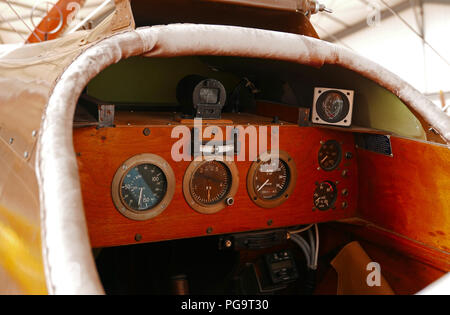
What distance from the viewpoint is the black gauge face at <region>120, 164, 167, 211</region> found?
5.30 feet

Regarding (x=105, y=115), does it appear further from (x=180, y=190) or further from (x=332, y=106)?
(x=332, y=106)

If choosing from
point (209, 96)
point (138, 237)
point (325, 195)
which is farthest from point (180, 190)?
point (325, 195)

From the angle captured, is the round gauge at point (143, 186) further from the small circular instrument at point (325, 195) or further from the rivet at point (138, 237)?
the small circular instrument at point (325, 195)

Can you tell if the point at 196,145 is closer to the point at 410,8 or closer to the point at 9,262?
the point at 9,262

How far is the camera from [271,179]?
1901mm

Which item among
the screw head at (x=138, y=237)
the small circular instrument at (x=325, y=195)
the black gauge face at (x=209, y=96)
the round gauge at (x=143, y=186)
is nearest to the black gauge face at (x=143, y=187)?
the round gauge at (x=143, y=186)

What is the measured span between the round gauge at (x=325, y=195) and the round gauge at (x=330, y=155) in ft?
0.28

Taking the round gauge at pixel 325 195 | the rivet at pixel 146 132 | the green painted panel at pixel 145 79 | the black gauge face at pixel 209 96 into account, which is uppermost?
the green painted panel at pixel 145 79

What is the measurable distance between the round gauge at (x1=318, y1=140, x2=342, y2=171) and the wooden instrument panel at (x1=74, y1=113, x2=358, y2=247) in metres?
0.02

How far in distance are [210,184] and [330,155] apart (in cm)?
63

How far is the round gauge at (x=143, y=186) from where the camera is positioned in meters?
1.58

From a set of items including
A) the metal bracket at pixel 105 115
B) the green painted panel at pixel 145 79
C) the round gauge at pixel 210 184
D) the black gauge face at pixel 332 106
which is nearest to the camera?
the metal bracket at pixel 105 115

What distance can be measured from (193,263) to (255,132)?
0.83m
